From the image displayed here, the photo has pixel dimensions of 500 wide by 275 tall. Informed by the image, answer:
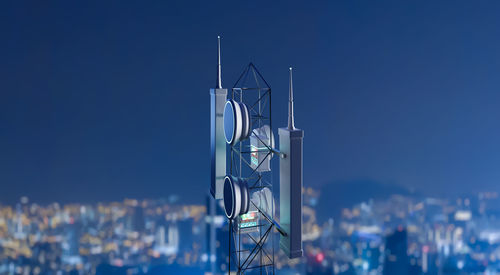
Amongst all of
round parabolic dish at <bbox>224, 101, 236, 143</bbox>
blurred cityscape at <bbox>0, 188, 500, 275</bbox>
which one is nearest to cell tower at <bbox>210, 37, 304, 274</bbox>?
round parabolic dish at <bbox>224, 101, 236, 143</bbox>

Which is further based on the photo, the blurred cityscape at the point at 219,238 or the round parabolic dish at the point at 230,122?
the blurred cityscape at the point at 219,238

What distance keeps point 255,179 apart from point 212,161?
71 centimetres

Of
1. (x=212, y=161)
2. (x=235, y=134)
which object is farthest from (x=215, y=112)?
(x=235, y=134)

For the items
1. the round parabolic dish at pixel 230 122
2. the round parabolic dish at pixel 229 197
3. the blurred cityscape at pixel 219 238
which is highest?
the round parabolic dish at pixel 230 122

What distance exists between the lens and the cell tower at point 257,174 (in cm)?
311

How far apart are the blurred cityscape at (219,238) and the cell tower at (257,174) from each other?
117 cm

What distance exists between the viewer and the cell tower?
311cm

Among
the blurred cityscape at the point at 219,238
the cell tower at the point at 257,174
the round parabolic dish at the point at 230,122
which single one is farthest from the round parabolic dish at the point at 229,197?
the blurred cityscape at the point at 219,238

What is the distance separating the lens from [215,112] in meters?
4.11

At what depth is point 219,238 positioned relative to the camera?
5.64 metres

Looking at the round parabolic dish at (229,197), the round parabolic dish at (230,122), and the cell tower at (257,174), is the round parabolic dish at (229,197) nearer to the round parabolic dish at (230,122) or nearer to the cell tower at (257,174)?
the cell tower at (257,174)

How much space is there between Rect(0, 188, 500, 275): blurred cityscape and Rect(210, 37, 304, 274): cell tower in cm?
117

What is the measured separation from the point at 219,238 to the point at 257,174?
2.24 metres

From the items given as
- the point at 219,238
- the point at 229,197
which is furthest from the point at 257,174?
the point at 219,238
